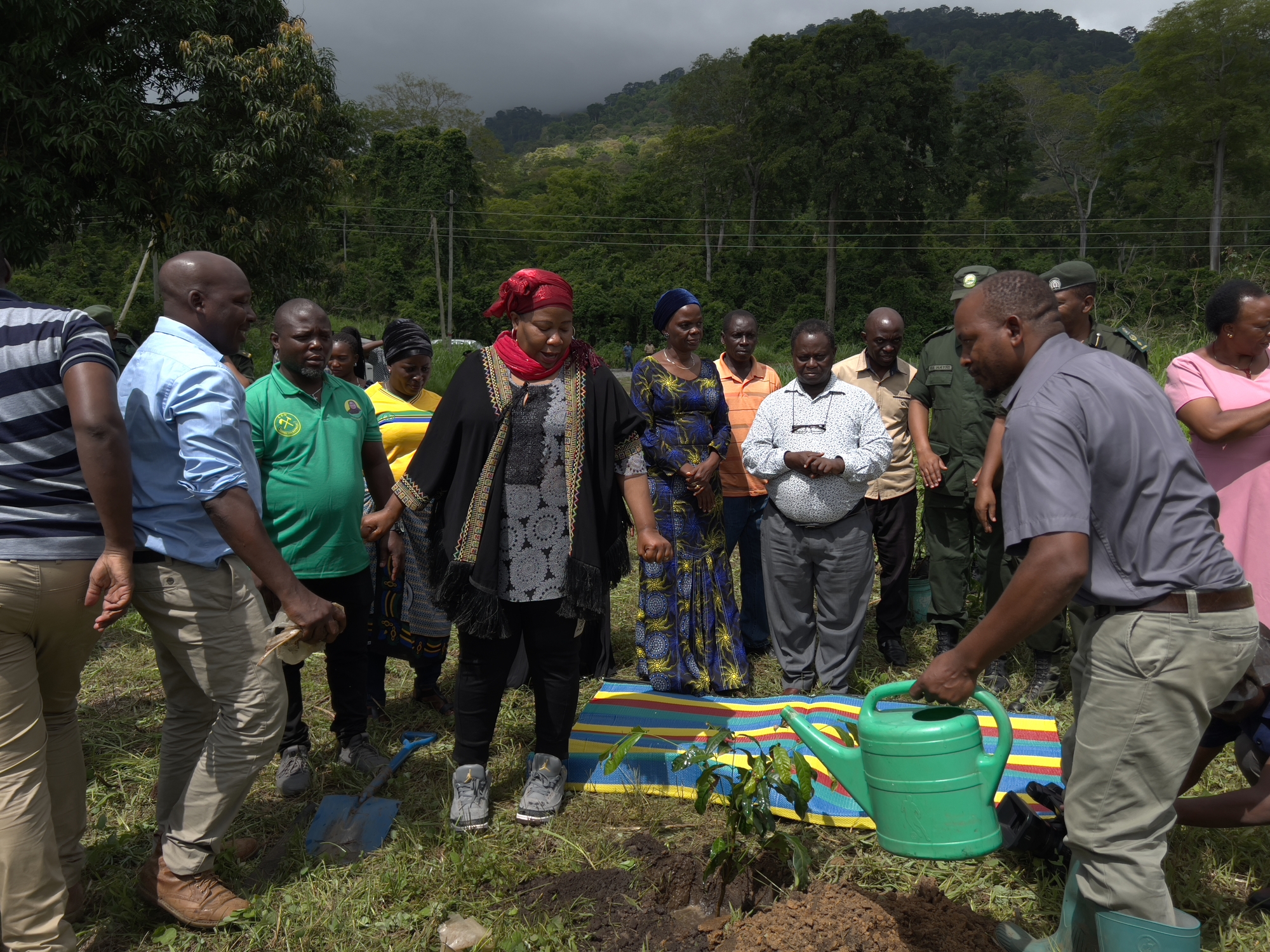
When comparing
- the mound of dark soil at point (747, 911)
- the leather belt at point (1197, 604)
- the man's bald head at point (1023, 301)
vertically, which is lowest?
the mound of dark soil at point (747, 911)

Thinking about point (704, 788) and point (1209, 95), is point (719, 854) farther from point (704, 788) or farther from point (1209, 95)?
point (1209, 95)

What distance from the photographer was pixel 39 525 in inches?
91.0

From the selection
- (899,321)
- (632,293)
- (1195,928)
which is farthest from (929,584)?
(632,293)

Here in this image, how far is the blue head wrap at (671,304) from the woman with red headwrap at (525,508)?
146 centimetres

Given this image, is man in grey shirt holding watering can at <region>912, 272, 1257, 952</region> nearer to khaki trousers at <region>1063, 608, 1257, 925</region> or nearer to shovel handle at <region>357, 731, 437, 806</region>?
khaki trousers at <region>1063, 608, 1257, 925</region>

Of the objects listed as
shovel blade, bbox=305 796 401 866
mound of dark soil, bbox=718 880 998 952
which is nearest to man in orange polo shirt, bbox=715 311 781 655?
shovel blade, bbox=305 796 401 866

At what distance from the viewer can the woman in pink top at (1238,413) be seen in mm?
3109

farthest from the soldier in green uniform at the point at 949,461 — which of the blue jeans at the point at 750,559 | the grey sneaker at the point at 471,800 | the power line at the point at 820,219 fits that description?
the power line at the point at 820,219

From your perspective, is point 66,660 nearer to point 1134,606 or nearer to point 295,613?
point 295,613

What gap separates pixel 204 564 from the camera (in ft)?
8.50

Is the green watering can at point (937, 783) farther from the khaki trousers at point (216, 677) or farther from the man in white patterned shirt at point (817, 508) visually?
the man in white patterned shirt at point (817, 508)

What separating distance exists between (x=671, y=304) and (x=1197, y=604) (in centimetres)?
315

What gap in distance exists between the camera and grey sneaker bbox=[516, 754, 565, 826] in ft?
10.7

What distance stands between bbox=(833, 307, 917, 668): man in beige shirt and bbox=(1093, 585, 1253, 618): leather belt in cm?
292
